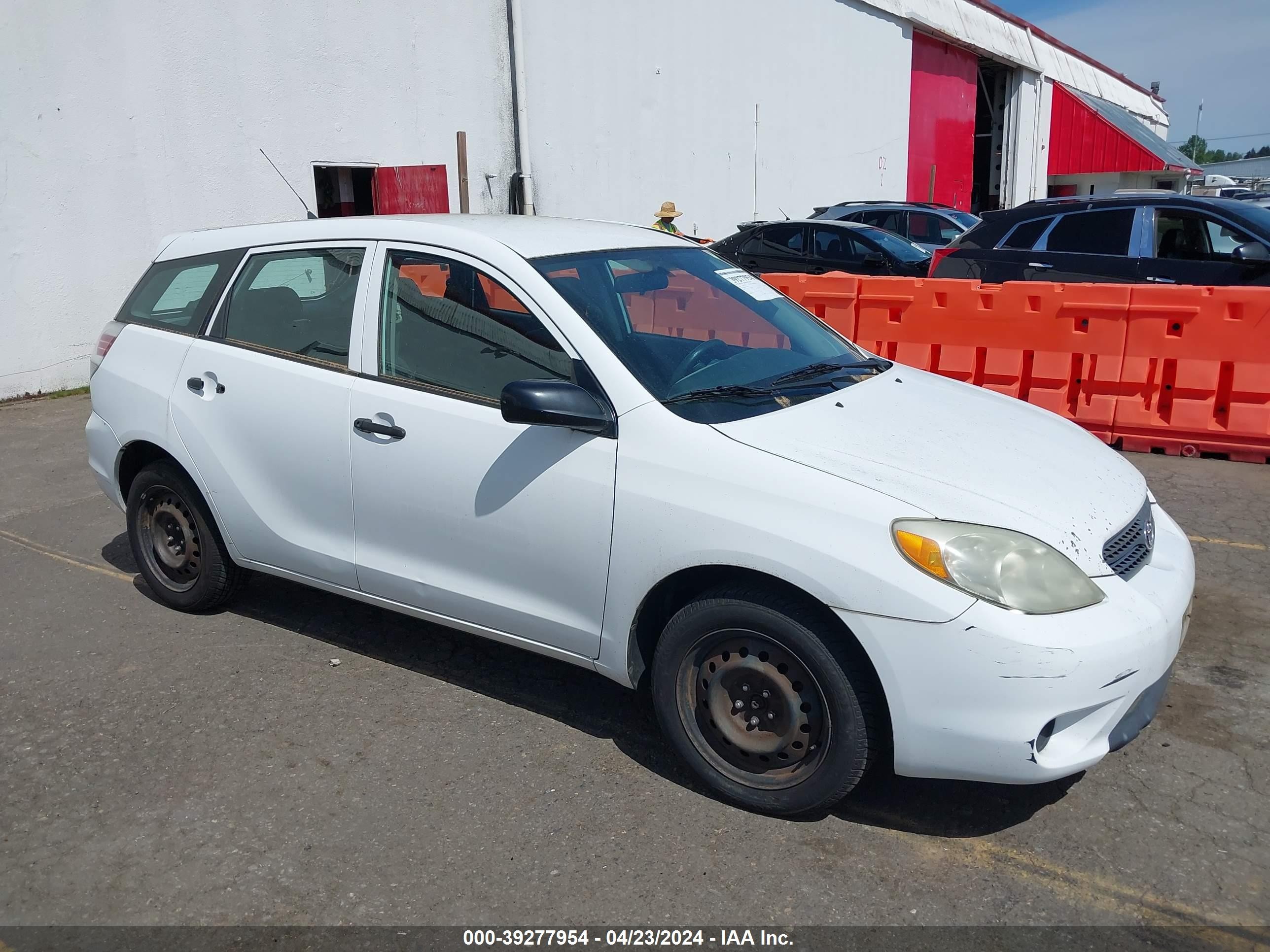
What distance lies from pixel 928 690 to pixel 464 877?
4.67ft

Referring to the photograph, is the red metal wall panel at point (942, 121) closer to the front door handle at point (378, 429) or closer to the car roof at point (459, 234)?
the car roof at point (459, 234)

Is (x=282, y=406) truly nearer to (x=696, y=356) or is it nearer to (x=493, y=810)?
(x=696, y=356)

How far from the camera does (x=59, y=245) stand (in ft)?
35.6

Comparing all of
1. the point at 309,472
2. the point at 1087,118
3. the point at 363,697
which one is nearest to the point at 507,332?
the point at 309,472

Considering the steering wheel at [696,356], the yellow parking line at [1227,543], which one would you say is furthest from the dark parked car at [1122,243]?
the steering wheel at [696,356]

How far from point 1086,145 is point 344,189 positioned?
31330mm

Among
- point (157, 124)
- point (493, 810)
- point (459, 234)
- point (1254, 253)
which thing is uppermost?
point (157, 124)

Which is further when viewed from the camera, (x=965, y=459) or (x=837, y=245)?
(x=837, y=245)

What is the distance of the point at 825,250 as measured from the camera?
1386 cm

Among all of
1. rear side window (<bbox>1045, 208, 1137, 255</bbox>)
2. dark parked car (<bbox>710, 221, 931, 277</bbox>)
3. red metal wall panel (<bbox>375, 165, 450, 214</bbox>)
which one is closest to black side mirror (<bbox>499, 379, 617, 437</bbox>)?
rear side window (<bbox>1045, 208, 1137, 255</bbox>)

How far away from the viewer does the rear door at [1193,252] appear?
27.2 feet

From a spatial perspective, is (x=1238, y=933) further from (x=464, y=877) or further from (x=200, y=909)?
(x=200, y=909)

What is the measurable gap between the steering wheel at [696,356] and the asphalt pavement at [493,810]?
1324mm

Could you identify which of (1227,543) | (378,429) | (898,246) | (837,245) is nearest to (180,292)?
(378,429)
